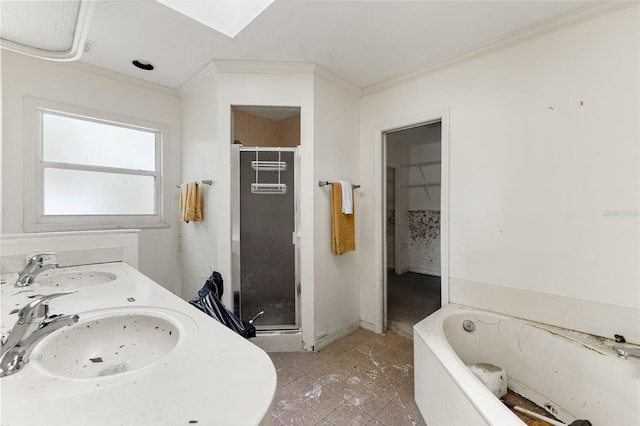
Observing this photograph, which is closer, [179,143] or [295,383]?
[295,383]

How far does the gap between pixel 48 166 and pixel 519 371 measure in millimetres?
3768

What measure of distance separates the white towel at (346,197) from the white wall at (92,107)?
175 centimetres

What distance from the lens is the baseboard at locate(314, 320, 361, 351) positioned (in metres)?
2.30

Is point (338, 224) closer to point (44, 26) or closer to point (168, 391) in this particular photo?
point (168, 391)

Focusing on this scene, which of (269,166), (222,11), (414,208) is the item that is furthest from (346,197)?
(414,208)

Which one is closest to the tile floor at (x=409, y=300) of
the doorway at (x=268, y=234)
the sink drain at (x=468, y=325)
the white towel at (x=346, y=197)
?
the sink drain at (x=468, y=325)

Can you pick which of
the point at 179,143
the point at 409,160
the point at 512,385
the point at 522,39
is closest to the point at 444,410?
the point at 512,385

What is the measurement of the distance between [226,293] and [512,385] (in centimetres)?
215

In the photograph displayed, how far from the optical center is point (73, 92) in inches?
85.8

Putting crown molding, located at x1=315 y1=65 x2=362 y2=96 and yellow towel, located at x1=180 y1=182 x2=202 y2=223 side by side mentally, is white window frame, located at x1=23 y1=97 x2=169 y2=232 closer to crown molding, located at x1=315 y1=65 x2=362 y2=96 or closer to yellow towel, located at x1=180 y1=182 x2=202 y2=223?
yellow towel, located at x1=180 y1=182 x2=202 y2=223

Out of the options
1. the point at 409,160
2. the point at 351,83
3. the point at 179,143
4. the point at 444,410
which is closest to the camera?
the point at 444,410

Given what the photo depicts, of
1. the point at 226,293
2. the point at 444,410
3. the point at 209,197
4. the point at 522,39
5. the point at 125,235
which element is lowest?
the point at 444,410

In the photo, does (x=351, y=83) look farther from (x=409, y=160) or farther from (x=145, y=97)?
(x=409, y=160)

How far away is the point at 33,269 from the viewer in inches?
51.5
